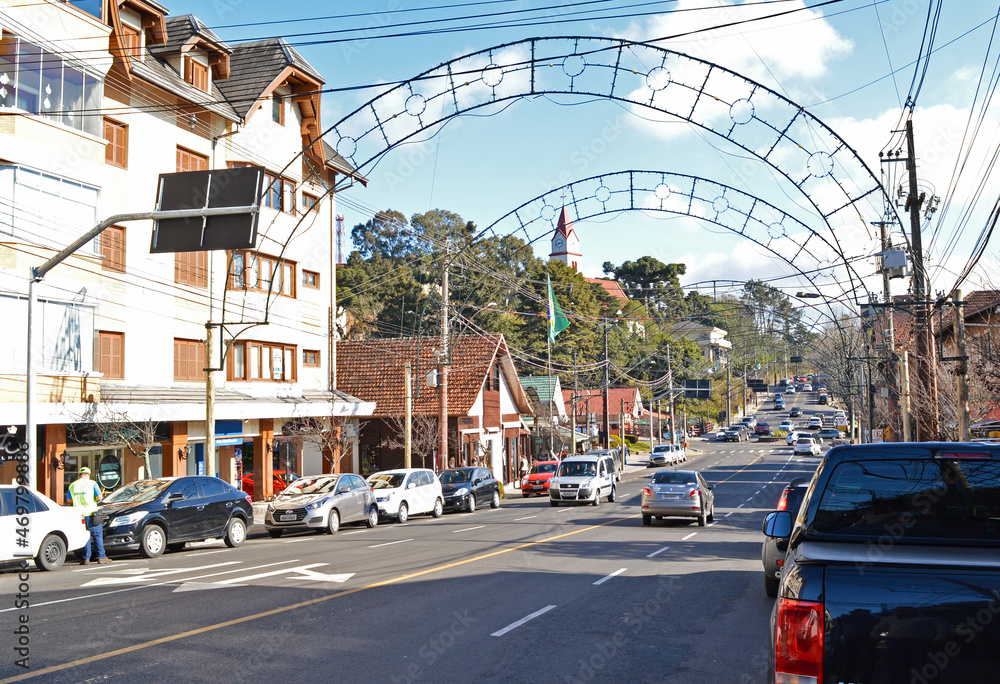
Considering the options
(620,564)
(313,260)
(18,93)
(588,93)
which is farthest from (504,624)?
(313,260)

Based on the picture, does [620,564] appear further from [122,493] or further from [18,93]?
[18,93]

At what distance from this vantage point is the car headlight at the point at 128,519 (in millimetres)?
17141

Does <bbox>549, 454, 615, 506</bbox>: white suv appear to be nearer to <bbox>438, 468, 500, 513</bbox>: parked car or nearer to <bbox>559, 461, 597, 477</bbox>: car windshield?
<bbox>559, 461, 597, 477</bbox>: car windshield

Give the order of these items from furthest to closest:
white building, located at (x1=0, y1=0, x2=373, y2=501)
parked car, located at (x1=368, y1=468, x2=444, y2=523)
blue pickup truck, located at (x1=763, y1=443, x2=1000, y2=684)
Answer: parked car, located at (x1=368, y1=468, x2=444, y2=523)
white building, located at (x1=0, y1=0, x2=373, y2=501)
blue pickup truck, located at (x1=763, y1=443, x2=1000, y2=684)

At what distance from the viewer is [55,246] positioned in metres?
22.3

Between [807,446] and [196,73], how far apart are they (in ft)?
181

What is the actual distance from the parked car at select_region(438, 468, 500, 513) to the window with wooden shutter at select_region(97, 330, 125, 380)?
37.6 ft

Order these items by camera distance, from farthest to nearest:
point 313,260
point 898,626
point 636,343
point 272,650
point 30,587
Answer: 1. point 636,343
2. point 313,260
3. point 30,587
4. point 272,650
5. point 898,626

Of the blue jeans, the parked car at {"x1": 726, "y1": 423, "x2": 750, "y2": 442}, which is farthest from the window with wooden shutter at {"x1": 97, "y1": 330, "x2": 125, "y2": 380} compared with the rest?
the parked car at {"x1": 726, "y1": 423, "x2": 750, "y2": 442}

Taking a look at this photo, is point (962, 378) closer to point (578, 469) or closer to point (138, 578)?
point (578, 469)

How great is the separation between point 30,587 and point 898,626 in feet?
42.1

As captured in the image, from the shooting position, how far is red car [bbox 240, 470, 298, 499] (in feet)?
106

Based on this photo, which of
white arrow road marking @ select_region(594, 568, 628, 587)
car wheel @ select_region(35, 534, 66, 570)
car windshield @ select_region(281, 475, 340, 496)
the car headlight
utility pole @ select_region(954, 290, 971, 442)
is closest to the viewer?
white arrow road marking @ select_region(594, 568, 628, 587)

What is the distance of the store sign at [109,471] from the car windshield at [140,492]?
7.00 metres
